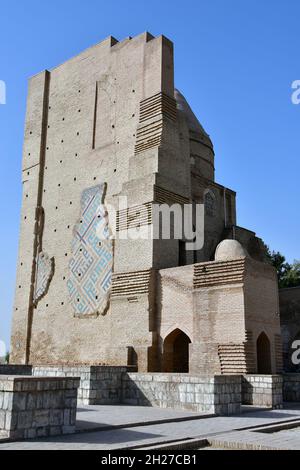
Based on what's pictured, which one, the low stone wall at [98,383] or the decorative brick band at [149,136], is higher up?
the decorative brick band at [149,136]

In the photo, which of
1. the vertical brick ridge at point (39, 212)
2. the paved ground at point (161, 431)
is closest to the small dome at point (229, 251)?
the paved ground at point (161, 431)

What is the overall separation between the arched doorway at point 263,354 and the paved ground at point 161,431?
2.72 m

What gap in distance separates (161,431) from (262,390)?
160 inches

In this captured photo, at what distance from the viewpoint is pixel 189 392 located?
28.1ft

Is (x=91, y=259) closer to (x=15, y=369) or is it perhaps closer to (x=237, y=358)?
(x=15, y=369)

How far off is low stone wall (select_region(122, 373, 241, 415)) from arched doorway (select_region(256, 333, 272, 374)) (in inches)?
118

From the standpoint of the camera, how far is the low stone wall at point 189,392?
8250 millimetres

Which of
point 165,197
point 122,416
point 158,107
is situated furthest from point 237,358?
point 158,107

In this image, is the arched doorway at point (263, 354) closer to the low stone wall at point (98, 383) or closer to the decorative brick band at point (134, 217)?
the low stone wall at point (98, 383)

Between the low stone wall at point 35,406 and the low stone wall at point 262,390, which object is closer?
the low stone wall at point 35,406

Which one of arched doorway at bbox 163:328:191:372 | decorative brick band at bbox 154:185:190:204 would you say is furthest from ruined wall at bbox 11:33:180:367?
arched doorway at bbox 163:328:191:372

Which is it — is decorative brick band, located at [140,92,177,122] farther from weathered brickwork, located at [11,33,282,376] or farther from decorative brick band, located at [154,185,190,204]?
decorative brick band, located at [154,185,190,204]

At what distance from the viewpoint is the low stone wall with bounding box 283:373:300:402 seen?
36.3 ft

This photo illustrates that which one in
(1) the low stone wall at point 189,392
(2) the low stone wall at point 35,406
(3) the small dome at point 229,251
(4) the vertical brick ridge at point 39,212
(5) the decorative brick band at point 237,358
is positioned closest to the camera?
(2) the low stone wall at point 35,406
